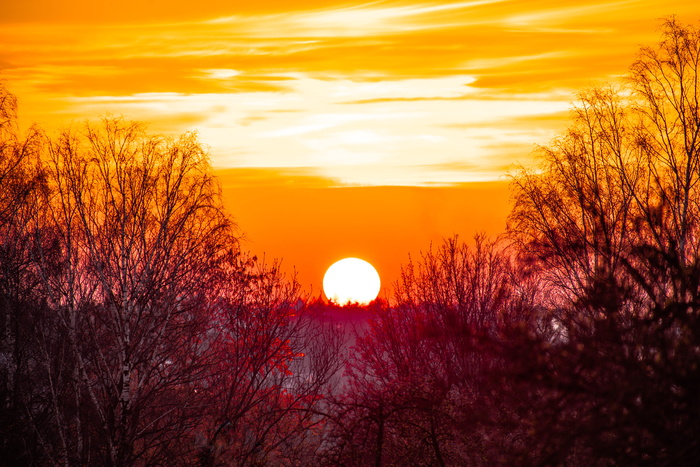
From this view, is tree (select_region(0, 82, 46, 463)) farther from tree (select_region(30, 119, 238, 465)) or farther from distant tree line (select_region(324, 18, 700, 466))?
distant tree line (select_region(324, 18, 700, 466))

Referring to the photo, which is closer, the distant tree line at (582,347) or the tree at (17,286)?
the distant tree line at (582,347)

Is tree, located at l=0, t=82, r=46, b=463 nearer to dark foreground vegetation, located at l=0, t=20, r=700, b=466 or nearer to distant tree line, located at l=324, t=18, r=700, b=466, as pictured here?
dark foreground vegetation, located at l=0, t=20, r=700, b=466

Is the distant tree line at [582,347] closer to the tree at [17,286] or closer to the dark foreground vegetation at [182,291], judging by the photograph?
the dark foreground vegetation at [182,291]

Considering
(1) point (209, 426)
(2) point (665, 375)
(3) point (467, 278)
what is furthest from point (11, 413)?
(2) point (665, 375)

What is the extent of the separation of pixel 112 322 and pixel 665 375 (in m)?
23.7

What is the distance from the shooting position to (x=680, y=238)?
25.9 meters

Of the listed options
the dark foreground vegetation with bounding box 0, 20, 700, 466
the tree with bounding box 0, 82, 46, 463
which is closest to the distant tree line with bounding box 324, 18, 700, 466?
the dark foreground vegetation with bounding box 0, 20, 700, 466

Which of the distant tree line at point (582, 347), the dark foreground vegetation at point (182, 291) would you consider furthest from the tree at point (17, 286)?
the distant tree line at point (582, 347)

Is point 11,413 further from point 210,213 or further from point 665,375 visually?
point 665,375

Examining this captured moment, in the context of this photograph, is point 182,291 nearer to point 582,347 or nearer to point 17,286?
point 17,286

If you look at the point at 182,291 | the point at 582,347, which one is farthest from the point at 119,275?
the point at 582,347

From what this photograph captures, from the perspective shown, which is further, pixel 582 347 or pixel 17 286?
pixel 17 286

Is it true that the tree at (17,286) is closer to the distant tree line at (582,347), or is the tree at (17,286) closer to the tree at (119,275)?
the tree at (119,275)

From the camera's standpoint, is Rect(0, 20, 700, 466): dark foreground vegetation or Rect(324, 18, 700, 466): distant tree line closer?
Rect(324, 18, 700, 466): distant tree line
